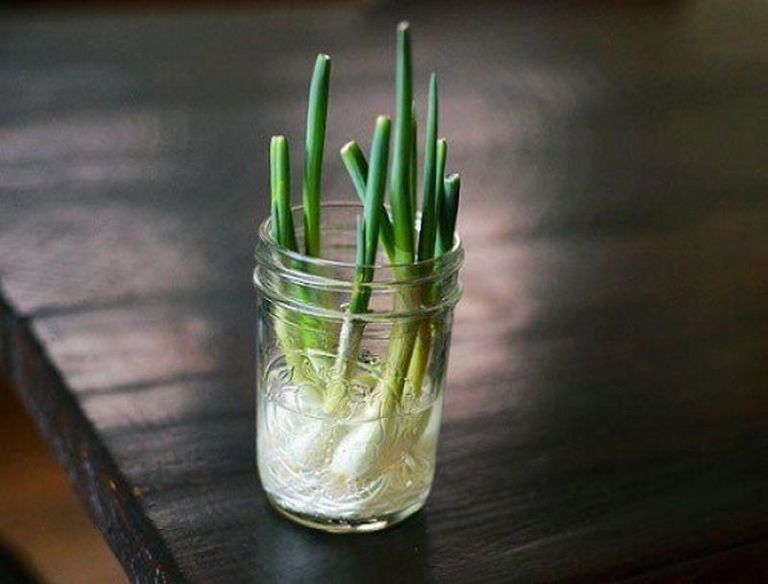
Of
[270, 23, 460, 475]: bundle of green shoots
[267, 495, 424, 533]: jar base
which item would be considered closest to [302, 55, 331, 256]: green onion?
[270, 23, 460, 475]: bundle of green shoots

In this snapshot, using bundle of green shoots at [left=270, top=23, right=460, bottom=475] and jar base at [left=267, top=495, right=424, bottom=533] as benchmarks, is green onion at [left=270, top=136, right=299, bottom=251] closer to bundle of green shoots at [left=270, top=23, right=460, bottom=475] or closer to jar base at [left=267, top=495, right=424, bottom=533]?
bundle of green shoots at [left=270, top=23, right=460, bottom=475]

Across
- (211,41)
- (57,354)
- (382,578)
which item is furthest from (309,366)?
(211,41)

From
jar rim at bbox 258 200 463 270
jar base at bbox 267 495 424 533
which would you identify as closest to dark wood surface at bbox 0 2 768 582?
jar base at bbox 267 495 424 533

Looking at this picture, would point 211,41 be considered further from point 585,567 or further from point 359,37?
point 585,567

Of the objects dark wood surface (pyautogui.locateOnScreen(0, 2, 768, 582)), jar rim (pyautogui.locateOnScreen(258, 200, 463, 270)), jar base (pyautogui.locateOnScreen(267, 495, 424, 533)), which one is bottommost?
dark wood surface (pyautogui.locateOnScreen(0, 2, 768, 582))

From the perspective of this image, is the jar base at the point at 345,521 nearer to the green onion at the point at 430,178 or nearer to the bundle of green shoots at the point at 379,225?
the bundle of green shoots at the point at 379,225

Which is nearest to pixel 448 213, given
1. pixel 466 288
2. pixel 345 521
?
pixel 345 521

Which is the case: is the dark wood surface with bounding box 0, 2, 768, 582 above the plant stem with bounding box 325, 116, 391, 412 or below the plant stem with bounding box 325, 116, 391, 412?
below

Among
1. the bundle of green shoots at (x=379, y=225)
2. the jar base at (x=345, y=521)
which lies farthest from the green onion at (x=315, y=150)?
the jar base at (x=345, y=521)
